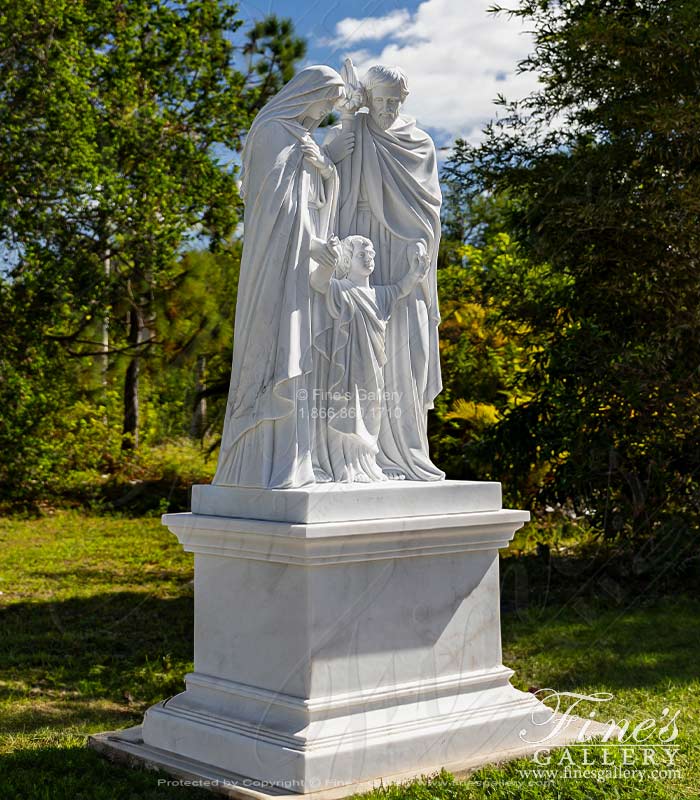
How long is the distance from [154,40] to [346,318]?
1021cm

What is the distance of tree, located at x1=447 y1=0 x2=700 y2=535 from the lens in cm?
804

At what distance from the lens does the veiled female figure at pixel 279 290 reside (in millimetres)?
3973

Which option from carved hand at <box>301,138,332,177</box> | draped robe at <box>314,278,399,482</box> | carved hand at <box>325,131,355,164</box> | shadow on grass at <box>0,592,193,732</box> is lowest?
shadow on grass at <box>0,592,193,732</box>

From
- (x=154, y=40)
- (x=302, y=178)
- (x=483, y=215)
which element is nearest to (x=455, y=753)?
(x=302, y=178)

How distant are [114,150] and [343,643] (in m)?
9.17

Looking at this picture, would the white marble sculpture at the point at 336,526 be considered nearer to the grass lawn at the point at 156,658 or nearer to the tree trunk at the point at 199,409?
the grass lawn at the point at 156,658

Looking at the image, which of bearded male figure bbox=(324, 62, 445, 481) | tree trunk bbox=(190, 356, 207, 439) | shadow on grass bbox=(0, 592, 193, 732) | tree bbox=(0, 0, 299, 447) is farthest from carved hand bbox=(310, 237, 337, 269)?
tree trunk bbox=(190, 356, 207, 439)

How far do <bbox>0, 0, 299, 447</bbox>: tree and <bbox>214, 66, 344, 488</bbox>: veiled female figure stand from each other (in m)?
7.33

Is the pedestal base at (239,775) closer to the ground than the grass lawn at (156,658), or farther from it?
farther from it

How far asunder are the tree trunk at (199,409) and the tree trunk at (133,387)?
0.83 m

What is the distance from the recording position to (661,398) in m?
8.26

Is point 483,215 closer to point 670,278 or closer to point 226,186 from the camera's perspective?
point 226,186

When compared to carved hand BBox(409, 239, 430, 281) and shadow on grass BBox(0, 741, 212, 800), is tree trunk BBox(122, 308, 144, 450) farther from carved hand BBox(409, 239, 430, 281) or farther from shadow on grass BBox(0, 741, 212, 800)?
carved hand BBox(409, 239, 430, 281)

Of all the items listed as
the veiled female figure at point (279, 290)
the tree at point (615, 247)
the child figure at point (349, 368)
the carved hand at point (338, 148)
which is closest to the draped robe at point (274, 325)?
the veiled female figure at point (279, 290)
